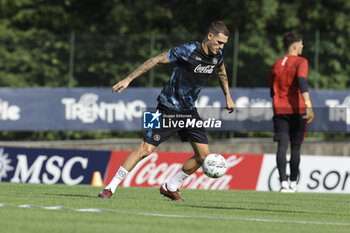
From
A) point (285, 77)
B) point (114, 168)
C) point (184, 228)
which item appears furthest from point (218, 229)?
point (114, 168)

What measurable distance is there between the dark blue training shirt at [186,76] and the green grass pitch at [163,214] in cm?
113

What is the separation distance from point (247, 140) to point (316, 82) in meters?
2.43

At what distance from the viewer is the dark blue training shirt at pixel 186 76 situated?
968 centimetres

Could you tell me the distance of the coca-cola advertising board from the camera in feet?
51.6

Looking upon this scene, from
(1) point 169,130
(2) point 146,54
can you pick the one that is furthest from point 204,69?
(2) point 146,54

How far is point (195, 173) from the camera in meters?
15.8

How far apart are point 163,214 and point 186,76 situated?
7.49ft

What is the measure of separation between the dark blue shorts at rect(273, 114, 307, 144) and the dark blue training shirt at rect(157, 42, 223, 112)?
9.73 feet

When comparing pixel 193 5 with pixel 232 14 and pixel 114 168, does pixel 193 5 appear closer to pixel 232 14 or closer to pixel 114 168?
pixel 232 14

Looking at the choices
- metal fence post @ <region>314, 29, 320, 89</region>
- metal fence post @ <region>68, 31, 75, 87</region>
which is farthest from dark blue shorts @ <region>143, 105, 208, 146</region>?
metal fence post @ <region>68, 31, 75, 87</region>

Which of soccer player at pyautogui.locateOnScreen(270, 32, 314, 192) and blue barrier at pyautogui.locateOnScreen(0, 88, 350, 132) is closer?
soccer player at pyautogui.locateOnScreen(270, 32, 314, 192)

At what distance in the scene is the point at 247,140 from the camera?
74.0 feet

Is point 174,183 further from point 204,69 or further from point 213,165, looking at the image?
point 204,69

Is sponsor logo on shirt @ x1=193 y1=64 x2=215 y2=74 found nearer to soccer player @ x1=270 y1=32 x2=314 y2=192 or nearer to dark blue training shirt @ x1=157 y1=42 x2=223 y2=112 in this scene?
dark blue training shirt @ x1=157 y1=42 x2=223 y2=112
